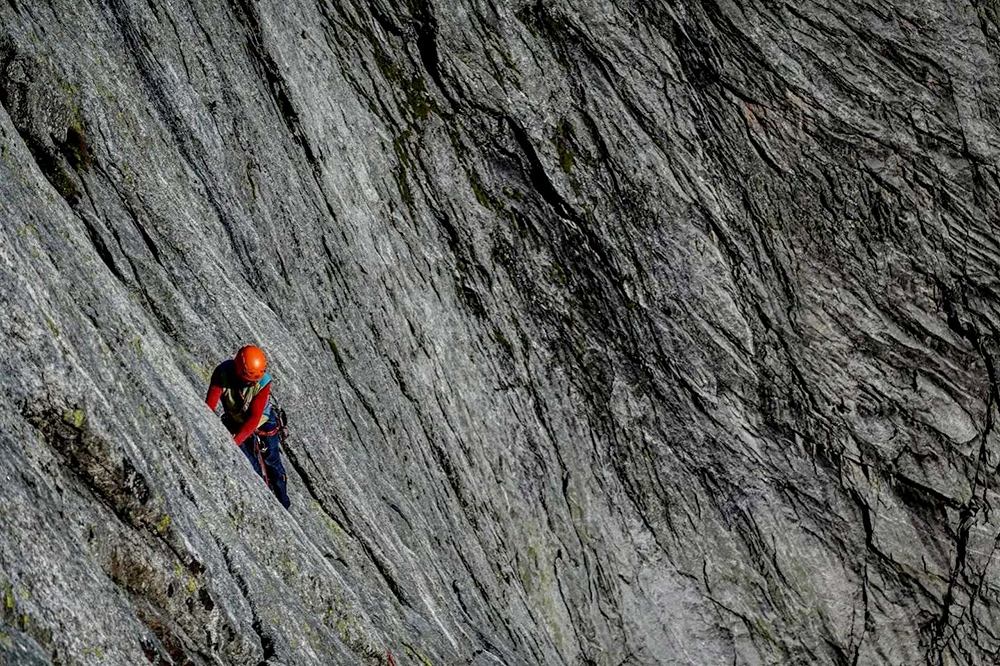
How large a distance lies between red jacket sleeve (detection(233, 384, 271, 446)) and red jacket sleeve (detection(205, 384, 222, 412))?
454 millimetres

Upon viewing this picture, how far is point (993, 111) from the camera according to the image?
80.4 ft

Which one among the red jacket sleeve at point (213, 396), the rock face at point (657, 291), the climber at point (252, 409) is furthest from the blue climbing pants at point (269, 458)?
the rock face at point (657, 291)

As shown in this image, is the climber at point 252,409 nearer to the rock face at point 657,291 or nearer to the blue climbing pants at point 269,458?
the blue climbing pants at point 269,458

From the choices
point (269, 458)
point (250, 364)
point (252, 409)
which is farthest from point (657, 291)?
point (250, 364)

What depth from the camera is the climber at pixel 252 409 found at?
41.6 feet

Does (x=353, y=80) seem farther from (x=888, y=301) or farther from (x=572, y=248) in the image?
(x=888, y=301)

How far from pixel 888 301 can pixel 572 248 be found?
7.52 metres

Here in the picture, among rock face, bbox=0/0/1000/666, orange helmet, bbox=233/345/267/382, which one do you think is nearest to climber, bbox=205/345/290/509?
orange helmet, bbox=233/345/267/382

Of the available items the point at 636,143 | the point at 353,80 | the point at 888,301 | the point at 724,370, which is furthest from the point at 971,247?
the point at 353,80

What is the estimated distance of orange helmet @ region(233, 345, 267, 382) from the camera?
12.5m

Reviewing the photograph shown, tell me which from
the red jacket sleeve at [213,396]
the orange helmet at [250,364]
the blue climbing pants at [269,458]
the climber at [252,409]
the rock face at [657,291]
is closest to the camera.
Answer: the orange helmet at [250,364]

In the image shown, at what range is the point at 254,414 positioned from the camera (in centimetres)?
1320

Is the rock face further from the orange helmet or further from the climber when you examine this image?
the orange helmet

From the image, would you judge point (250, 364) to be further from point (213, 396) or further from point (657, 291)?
point (657, 291)
